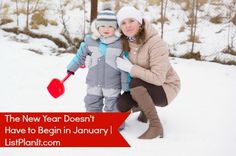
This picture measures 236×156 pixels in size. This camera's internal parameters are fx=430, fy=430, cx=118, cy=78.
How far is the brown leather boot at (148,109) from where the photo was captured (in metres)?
2.77

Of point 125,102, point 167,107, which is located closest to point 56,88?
point 125,102

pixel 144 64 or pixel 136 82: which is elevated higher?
pixel 144 64

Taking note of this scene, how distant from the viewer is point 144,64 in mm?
2826

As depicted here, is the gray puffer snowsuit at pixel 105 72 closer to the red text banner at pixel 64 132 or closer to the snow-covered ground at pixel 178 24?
the red text banner at pixel 64 132

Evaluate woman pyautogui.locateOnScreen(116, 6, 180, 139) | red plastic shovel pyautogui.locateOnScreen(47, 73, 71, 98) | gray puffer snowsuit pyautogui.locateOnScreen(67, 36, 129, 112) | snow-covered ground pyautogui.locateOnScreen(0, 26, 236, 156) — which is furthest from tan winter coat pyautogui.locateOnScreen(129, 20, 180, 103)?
red plastic shovel pyautogui.locateOnScreen(47, 73, 71, 98)

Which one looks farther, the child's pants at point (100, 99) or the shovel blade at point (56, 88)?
the shovel blade at point (56, 88)

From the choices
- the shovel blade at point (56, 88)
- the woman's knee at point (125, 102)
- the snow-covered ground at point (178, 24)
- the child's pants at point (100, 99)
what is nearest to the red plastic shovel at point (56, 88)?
the shovel blade at point (56, 88)

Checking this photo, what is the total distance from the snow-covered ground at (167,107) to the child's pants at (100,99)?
0.20m

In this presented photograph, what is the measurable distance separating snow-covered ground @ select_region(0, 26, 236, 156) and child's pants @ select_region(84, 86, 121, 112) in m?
0.20

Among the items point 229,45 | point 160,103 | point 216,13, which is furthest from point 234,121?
point 216,13

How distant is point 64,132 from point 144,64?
68 cm

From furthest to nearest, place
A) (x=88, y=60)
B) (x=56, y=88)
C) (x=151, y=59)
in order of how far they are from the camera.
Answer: (x=56, y=88) < (x=88, y=60) < (x=151, y=59)

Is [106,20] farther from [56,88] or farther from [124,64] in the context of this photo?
[56,88]

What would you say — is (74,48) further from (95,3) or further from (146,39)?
(146,39)
